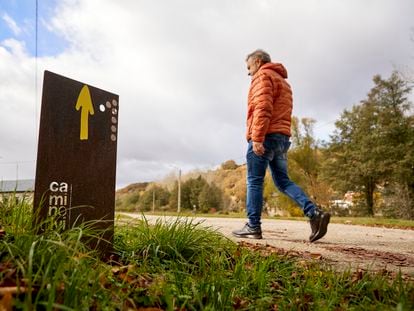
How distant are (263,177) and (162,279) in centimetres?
199

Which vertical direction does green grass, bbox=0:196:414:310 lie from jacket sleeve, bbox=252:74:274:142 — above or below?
below

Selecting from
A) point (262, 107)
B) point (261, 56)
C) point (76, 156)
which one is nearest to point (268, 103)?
point (262, 107)

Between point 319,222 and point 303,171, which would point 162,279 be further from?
point 303,171

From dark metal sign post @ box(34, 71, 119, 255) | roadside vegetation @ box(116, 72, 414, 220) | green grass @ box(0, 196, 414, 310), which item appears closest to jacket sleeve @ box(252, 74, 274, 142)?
green grass @ box(0, 196, 414, 310)

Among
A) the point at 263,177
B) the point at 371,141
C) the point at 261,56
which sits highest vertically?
the point at 371,141

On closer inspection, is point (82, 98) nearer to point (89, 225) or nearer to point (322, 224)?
point (89, 225)

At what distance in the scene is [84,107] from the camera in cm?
→ 204

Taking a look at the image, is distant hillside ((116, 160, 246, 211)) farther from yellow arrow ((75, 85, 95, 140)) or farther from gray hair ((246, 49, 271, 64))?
yellow arrow ((75, 85, 95, 140))

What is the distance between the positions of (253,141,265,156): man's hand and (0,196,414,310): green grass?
1.29 metres

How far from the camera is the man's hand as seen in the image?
3.39 metres

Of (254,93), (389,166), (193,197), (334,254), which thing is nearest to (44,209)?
(334,254)

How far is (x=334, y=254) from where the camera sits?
2.73m

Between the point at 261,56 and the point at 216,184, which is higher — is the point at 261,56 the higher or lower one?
the lower one

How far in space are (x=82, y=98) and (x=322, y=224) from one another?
250 cm
